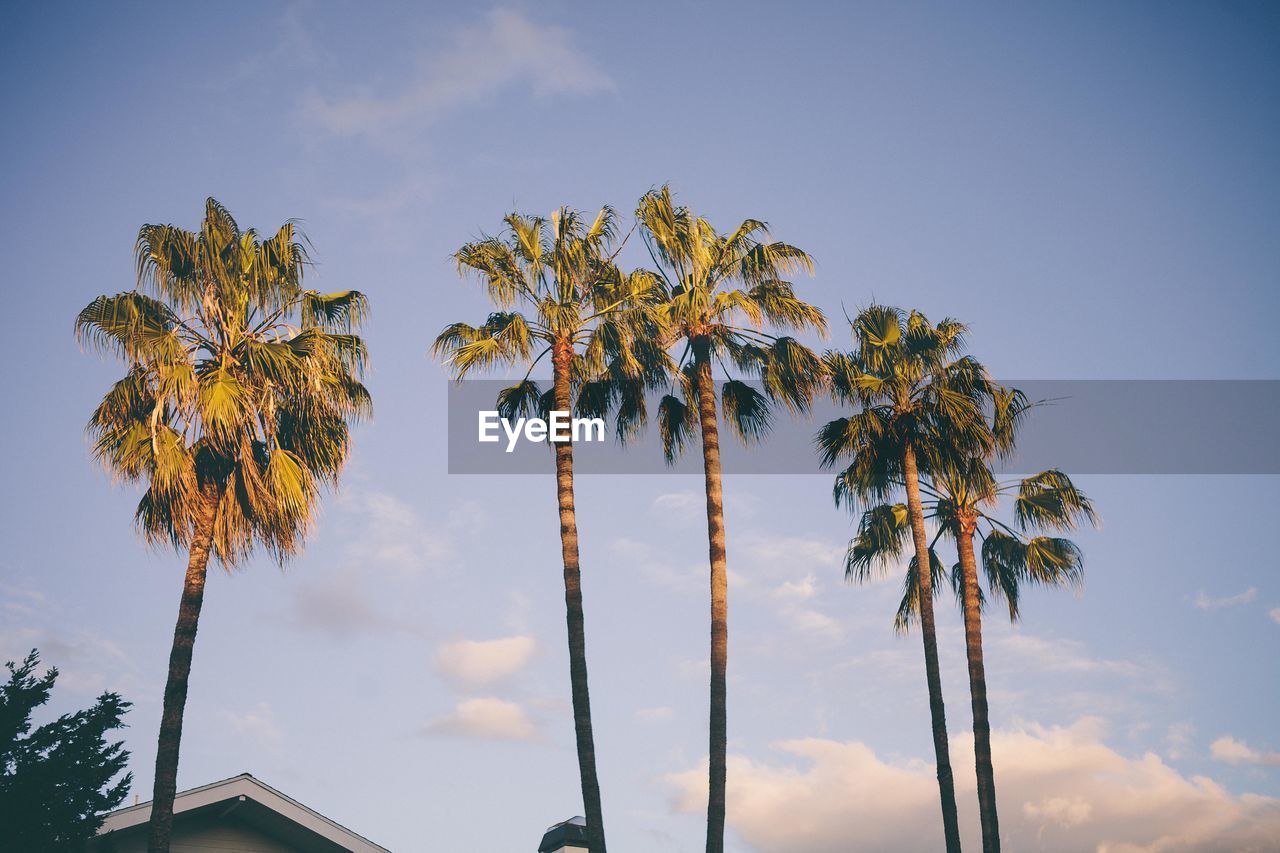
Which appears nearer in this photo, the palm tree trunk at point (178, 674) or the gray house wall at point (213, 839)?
the palm tree trunk at point (178, 674)

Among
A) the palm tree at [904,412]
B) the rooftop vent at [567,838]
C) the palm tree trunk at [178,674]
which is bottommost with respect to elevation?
the rooftop vent at [567,838]

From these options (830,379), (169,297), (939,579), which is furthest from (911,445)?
(169,297)

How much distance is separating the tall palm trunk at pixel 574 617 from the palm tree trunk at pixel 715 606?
2.31m

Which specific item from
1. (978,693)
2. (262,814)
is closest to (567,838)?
(262,814)

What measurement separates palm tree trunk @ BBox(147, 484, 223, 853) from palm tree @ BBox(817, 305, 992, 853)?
14306mm

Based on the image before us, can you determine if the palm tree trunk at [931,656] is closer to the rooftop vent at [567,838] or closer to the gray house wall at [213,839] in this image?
the rooftop vent at [567,838]

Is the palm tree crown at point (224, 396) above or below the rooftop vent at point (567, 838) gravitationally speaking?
above

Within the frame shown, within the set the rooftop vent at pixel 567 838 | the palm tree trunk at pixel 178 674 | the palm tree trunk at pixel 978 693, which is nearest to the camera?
the palm tree trunk at pixel 178 674

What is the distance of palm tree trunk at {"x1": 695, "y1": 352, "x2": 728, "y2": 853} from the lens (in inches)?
907

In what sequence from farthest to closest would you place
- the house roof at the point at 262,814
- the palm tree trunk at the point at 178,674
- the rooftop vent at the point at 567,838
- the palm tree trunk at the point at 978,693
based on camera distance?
the palm tree trunk at the point at 978,693, the rooftop vent at the point at 567,838, the house roof at the point at 262,814, the palm tree trunk at the point at 178,674

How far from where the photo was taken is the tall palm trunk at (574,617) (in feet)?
73.2

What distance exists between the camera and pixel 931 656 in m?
27.7

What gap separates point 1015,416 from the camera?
3084cm

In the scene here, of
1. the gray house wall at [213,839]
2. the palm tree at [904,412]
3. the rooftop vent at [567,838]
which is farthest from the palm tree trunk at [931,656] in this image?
the gray house wall at [213,839]
